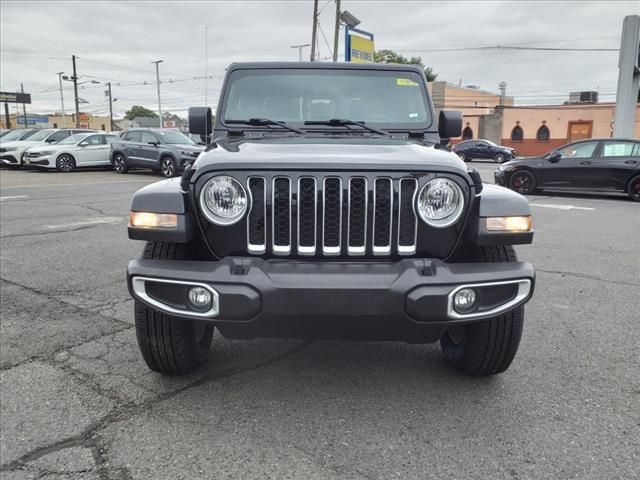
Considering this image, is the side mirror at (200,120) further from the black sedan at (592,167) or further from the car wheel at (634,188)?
the car wheel at (634,188)

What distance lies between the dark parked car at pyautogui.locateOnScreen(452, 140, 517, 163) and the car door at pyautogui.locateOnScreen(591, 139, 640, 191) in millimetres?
17840

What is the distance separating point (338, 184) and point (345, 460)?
1.21 m

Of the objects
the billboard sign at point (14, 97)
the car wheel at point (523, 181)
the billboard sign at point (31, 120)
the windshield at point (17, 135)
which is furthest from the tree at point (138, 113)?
the car wheel at point (523, 181)

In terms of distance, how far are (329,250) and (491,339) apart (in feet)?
3.34

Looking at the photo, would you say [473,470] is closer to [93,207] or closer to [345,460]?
[345,460]

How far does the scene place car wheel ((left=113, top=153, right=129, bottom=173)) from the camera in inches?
739

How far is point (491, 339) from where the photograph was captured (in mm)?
2801

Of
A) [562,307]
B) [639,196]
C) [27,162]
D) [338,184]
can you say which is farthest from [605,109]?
[338,184]

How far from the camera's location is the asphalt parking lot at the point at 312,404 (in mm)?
2262

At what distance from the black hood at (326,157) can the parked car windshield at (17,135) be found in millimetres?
23880

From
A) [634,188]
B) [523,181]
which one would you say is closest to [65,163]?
[523,181]

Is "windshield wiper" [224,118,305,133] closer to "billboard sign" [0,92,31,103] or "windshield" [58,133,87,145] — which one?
"windshield" [58,133,87,145]

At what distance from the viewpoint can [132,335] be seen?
145 inches

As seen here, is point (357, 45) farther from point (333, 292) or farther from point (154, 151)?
point (333, 292)
